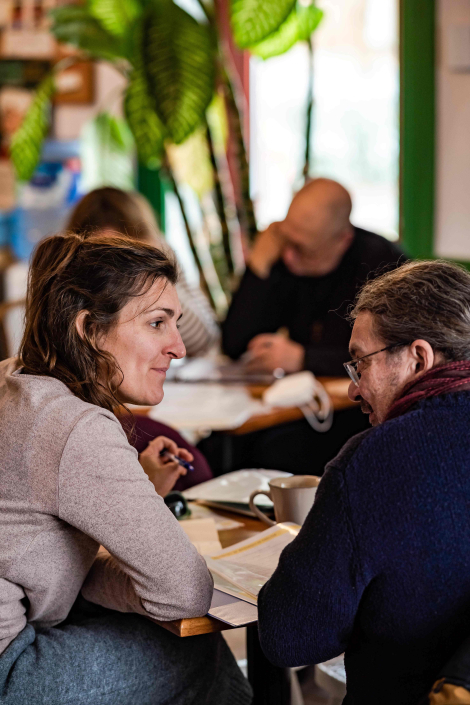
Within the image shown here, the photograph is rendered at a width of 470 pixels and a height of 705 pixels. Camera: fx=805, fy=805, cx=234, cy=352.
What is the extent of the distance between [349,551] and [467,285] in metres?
0.40

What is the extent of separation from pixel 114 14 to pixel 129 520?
126 inches

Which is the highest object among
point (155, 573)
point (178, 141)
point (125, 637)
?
point (178, 141)

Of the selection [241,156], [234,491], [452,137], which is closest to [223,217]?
[241,156]

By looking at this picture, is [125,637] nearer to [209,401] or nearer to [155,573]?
[155,573]

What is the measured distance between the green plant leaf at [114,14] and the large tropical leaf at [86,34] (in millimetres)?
26

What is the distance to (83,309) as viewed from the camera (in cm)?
124

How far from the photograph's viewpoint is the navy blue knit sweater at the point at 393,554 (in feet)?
3.09

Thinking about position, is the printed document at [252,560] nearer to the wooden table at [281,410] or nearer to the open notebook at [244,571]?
the open notebook at [244,571]

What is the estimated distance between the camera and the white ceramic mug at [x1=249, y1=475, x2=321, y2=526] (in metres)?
1.39

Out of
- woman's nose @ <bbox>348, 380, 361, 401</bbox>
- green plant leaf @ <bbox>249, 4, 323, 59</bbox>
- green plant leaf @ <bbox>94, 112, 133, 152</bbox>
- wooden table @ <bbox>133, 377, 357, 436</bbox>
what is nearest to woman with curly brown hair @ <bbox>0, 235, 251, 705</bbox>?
woman's nose @ <bbox>348, 380, 361, 401</bbox>

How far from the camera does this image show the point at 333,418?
2688mm

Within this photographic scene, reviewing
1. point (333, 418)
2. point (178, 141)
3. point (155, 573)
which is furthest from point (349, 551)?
point (178, 141)

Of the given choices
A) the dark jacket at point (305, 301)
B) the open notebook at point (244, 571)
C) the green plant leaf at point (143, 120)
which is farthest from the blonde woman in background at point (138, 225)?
the open notebook at point (244, 571)

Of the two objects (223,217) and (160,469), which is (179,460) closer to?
(160,469)
